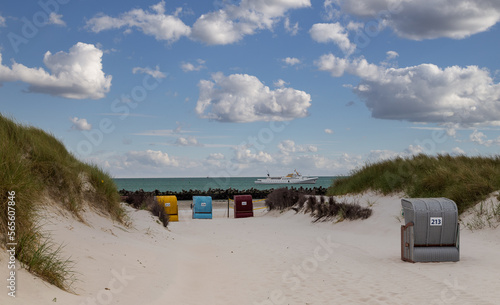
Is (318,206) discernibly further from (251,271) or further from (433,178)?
(251,271)

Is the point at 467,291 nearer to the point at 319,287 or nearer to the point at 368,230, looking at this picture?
the point at 319,287

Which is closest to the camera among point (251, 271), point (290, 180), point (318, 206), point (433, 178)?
point (251, 271)

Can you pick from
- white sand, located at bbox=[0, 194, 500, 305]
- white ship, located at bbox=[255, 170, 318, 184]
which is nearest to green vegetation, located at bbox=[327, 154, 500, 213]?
white sand, located at bbox=[0, 194, 500, 305]

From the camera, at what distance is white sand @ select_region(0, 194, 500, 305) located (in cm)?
731

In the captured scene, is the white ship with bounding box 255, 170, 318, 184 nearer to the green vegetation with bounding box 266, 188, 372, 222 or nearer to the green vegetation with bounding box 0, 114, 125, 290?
the green vegetation with bounding box 266, 188, 372, 222

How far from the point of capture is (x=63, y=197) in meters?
11.7

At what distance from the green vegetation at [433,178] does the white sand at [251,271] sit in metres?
2.67

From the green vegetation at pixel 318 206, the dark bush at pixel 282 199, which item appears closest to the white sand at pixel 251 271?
the green vegetation at pixel 318 206

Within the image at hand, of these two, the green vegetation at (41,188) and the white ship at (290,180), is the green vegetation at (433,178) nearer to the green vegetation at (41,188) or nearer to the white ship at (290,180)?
the green vegetation at (41,188)

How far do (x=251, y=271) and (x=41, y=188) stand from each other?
5803 mm

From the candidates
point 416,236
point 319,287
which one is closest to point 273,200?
point 416,236

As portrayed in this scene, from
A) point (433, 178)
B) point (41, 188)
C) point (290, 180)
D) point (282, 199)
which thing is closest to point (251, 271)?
point (41, 188)

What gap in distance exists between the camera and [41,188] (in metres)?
10.7

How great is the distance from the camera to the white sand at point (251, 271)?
288 inches
